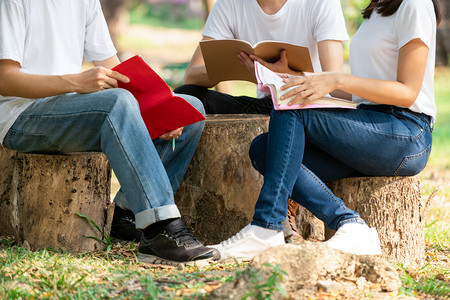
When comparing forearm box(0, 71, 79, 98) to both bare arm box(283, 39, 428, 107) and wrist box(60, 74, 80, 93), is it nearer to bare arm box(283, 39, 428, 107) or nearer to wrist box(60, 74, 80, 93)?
wrist box(60, 74, 80, 93)

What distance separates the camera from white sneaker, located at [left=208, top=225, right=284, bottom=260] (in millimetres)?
2881

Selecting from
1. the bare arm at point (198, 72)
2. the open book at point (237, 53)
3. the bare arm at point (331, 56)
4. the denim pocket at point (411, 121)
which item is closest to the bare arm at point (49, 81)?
the open book at point (237, 53)

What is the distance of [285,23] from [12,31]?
1.48m

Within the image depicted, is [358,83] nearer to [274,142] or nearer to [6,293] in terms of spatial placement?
[274,142]

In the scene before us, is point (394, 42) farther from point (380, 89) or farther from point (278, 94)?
point (278, 94)

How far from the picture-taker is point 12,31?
2.95m

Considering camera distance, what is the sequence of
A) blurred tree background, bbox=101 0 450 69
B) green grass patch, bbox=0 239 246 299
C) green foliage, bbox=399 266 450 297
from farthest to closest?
blurred tree background, bbox=101 0 450 69 < green foliage, bbox=399 266 450 297 < green grass patch, bbox=0 239 246 299

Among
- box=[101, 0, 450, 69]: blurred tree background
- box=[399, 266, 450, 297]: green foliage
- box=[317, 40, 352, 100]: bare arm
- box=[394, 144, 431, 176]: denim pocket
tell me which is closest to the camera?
box=[399, 266, 450, 297]: green foliage

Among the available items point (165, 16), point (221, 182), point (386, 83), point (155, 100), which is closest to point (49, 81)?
point (155, 100)

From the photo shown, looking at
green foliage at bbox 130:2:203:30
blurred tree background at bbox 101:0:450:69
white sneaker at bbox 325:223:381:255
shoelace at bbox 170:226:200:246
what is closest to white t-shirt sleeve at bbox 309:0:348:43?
white sneaker at bbox 325:223:381:255

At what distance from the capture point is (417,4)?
9.42ft

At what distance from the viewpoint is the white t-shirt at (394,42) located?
285cm

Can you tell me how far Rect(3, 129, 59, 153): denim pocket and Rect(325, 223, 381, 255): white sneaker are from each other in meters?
1.42

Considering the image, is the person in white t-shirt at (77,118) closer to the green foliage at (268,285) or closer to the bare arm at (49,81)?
the bare arm at (49,81)
